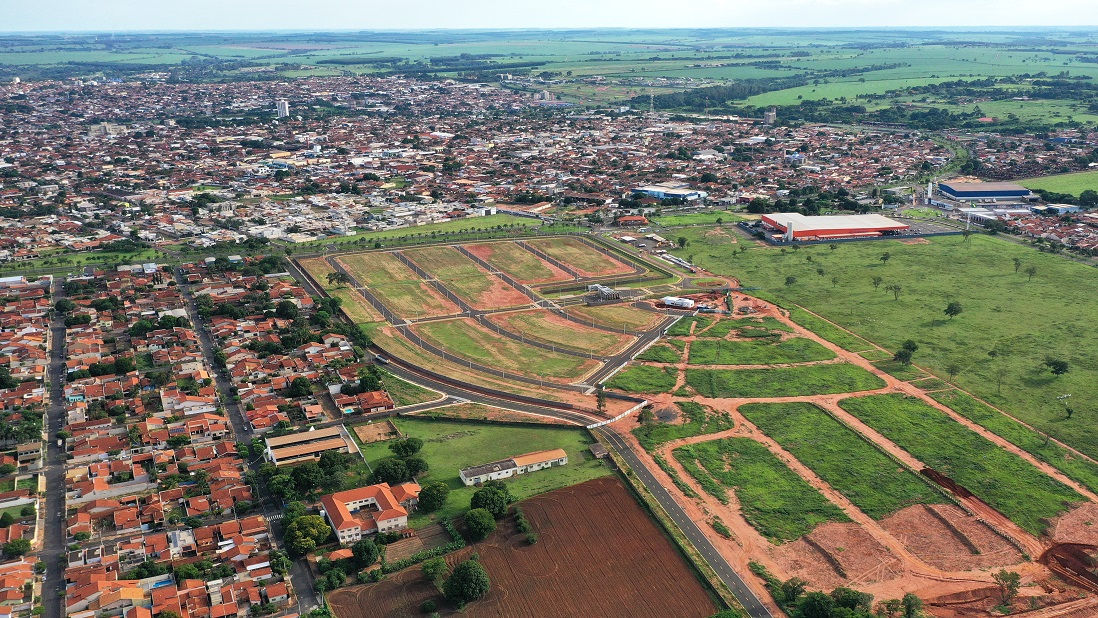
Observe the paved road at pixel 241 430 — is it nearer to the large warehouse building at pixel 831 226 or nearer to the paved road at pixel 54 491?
the paved road at pixel 54 491

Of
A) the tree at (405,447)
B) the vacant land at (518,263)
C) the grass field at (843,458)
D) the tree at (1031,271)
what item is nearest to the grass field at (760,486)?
the grass field at (843,458)

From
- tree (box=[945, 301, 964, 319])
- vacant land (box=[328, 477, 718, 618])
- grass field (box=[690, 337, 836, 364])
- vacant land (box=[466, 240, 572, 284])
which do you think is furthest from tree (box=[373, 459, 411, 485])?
tree (box=[945, 301, 964, 319])

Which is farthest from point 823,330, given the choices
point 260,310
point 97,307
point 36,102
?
point 36,102

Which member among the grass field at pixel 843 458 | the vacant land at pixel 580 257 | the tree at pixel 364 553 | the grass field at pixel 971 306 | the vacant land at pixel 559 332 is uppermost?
the tree at pixel 364 553

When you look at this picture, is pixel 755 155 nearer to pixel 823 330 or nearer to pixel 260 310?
pixel 823 330

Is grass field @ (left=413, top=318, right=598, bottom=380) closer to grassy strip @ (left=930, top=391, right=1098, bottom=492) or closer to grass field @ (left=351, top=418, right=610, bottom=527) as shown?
grass field @ (left=351, top=418, right=610, bottom=527)
